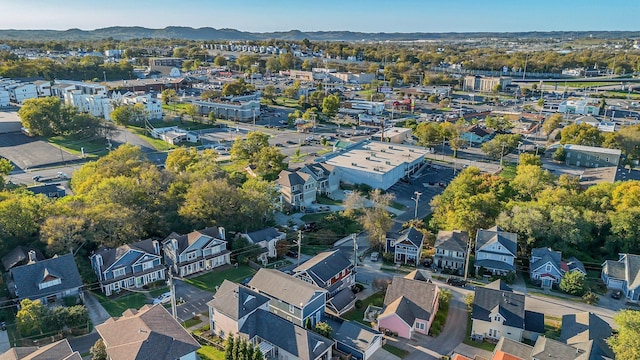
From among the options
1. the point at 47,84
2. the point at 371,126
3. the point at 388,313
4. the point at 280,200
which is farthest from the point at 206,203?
the point at 47,84

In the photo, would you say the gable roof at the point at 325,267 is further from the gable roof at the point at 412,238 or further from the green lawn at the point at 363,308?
the gable roof at the point at 412,238

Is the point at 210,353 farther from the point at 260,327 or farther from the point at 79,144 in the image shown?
the point at 79,144

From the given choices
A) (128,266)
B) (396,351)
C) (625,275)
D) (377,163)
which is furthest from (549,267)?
(128,266)

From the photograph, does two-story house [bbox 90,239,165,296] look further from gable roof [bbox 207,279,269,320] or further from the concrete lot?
the concrete lot

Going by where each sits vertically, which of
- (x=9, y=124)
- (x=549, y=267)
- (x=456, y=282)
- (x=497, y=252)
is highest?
(x=9, y=124)

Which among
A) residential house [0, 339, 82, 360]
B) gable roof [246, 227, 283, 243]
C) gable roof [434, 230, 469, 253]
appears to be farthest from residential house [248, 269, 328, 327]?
gable roof [434, 230, 469, 253]

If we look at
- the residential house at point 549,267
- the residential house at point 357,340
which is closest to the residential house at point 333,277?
the residential house at point 357,340

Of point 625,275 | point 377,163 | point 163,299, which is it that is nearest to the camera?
point 163,299
